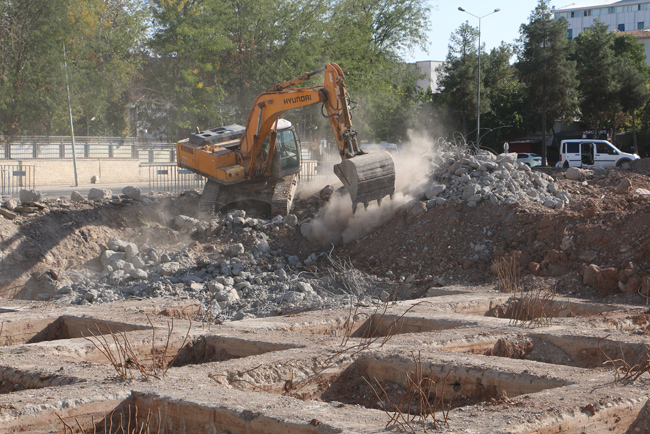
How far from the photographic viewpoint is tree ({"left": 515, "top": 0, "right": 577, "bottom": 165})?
39.2 metres

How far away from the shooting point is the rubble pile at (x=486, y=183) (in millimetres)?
14812

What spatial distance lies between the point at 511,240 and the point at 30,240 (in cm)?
992

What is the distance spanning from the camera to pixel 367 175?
13.3m

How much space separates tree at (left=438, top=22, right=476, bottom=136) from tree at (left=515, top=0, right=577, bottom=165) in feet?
15.6

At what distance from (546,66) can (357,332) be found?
34681 millimetres

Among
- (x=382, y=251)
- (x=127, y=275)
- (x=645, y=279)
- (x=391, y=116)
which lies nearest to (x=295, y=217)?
(x=382, y=251)

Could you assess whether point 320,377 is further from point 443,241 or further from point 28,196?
point 28,196

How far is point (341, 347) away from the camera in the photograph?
6453 mm

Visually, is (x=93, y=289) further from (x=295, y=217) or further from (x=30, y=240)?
(x=295, y=217)

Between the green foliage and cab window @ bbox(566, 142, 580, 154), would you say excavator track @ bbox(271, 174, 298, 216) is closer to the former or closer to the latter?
cab window @ bbox(566, 142, 580, 154)

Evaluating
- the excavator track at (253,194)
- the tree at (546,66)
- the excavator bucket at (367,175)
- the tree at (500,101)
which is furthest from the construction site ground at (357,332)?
the tree at (500,101)

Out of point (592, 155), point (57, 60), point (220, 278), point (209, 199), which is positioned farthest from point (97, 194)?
point (592, 155)

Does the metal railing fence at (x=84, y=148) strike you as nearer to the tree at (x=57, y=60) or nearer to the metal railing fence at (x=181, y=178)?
the tree at (x=57, y=60)

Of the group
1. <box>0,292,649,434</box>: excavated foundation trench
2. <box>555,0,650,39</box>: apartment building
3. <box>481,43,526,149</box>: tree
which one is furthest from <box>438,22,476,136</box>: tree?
<box>555,0,650,39</box>: apartment building
